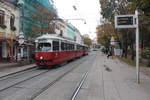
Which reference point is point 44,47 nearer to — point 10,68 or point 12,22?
point 10,68

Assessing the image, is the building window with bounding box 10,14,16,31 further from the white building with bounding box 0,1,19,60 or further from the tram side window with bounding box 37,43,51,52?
the tram side window with bounding box 37,43,51,52

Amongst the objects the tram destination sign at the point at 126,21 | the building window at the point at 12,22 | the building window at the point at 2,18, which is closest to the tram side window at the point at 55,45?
the building window at the point at 2,18

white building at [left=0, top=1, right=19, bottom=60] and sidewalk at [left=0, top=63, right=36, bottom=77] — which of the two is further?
white building at [left=0, top=1, right=19, bottom=60]

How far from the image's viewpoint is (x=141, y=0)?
13.8 meters

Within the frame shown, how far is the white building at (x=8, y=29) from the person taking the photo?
2748 cm

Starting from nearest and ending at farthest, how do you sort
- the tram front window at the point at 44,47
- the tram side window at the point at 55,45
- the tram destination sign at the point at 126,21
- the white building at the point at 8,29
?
the tram destination sign at the point at 126,21 → the tram front window at the point at 44,47 → the tram side window at the point at 55,45 → the white building at the point at 8,29

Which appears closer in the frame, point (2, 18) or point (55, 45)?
point (55, 45)

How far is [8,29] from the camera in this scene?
29.2 m

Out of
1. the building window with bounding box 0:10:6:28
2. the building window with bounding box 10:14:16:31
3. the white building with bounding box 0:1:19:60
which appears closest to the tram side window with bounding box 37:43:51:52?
the white building with bounding box 0:1:19:60

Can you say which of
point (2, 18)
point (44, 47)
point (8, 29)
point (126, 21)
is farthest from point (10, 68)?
point (126, 21)

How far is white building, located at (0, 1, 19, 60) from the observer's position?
2748 cm

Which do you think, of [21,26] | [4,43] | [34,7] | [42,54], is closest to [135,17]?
[42,54]

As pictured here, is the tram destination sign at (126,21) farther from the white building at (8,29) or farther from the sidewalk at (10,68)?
the white building at (8,29)

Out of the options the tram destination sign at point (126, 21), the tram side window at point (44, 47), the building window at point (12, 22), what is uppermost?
the building window at point (12, 22)
